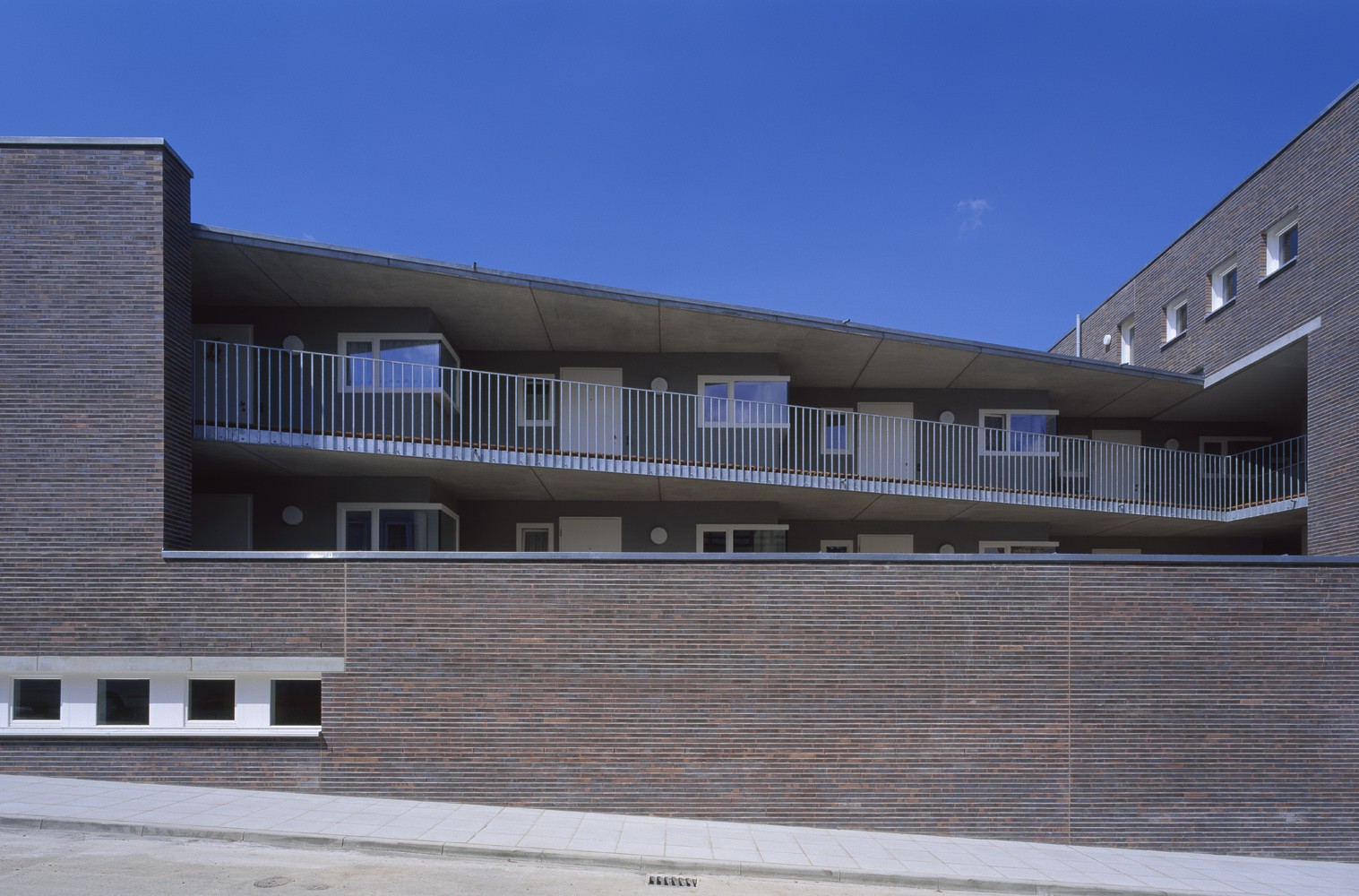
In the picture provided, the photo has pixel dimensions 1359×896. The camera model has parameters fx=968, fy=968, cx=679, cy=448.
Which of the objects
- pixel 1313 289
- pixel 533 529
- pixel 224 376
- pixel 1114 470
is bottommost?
pixel 533 529

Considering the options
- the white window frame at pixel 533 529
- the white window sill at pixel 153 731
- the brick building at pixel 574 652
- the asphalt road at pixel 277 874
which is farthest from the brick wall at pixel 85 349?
the white window frame at pixel 533 529

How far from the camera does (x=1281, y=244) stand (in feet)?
59.4

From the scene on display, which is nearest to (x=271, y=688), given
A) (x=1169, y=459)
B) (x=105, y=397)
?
(x=105, y=397)

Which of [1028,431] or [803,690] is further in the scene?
[1028,431]

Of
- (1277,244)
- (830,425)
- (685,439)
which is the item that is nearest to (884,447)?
(830,425)

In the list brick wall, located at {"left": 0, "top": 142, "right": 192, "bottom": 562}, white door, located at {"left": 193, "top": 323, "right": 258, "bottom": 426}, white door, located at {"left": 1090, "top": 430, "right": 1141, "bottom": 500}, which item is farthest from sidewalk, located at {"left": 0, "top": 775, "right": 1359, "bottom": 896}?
white door, located at {"left": 1090, "top": 430, "right": 1141, "bottom": 500}

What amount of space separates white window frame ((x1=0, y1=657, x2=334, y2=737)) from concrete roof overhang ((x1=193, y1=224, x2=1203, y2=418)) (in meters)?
5.64

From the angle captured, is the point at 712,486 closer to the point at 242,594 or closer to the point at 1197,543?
the point at 242,594

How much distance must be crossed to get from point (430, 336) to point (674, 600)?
6589 millimetres

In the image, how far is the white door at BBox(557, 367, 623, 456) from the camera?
1692 cm

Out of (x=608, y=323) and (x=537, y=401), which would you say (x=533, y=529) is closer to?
(x=537, y=401)

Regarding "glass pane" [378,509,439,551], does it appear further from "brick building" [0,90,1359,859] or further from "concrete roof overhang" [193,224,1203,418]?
"concrete roof overhang" [193,224,1203,418]

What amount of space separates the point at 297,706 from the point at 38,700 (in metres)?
3.21

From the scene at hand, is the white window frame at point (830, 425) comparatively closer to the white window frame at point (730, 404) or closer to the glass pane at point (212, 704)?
the white window frame at point (730, 404)
